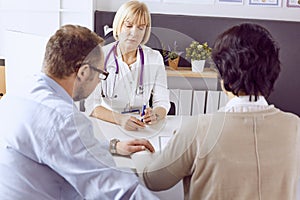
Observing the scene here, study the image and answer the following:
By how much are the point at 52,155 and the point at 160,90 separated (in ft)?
3.00

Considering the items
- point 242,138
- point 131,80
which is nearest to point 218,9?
point 131,80

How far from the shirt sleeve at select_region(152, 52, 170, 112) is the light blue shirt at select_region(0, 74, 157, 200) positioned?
688 mm

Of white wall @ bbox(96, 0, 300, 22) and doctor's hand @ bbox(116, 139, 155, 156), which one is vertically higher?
white wall @ bbox(96, 0, 300, 22)

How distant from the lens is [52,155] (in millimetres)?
1161

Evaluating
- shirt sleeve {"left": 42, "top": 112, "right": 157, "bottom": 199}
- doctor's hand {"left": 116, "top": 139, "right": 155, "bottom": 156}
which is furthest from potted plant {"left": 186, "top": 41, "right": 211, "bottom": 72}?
shirt sleeve {"left": 42, "top": 112, "right": 157, "bottom": 199}

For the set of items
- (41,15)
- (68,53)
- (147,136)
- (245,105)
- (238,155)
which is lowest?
(147,136)

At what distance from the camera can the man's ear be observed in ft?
4.41

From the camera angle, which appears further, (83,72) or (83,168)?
(83,72)

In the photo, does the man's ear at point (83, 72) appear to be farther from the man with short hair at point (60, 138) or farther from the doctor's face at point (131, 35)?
the doctor's face at point (131, 35)

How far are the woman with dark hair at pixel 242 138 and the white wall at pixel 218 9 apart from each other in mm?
2027

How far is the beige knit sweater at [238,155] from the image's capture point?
118cm

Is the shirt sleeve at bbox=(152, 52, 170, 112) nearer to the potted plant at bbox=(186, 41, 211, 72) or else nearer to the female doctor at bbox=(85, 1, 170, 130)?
the female doctor at bbox=(85, 1, 170, 130)

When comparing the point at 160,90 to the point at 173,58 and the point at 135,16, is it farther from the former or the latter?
the point at 173,58

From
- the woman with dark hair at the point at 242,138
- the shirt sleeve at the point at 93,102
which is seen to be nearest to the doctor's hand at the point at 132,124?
the shirt sleeve at the point at 93,102
